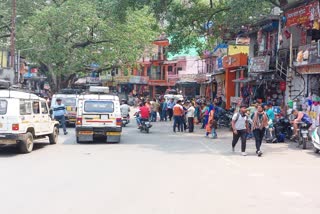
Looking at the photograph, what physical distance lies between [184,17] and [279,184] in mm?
16921

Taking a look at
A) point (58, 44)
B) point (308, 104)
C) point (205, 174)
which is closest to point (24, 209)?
point (205, 174)

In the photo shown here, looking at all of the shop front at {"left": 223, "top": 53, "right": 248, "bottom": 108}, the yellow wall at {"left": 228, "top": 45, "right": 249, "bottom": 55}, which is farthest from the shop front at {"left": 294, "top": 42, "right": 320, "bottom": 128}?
the yellow wall at {"left": 228, "top": 45, "right": 249, "bottom": 55}

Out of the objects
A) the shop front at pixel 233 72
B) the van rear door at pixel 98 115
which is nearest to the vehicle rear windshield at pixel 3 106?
the van rear door at pixel 98 115

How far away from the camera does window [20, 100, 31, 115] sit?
14.7 meters

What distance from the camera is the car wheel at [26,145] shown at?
1444cm

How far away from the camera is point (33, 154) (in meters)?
14.5

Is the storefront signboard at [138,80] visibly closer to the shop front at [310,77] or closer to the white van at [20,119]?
the shop front at [310,77]

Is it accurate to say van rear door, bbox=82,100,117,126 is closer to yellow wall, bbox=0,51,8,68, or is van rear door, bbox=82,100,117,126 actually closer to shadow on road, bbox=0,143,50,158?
shadow on road, bbox=0,143,50,158

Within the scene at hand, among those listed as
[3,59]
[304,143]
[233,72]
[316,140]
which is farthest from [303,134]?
[3,59]

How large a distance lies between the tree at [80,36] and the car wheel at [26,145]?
732 inches

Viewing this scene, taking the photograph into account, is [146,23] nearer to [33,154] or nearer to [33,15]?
[33,15]

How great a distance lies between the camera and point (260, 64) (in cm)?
2561

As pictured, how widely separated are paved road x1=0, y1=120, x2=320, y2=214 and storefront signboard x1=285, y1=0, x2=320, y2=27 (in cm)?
584

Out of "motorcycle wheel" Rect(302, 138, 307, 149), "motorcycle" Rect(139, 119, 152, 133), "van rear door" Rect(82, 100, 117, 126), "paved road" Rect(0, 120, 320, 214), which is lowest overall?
"paved road" Rect(0, 120, 320, 214)
